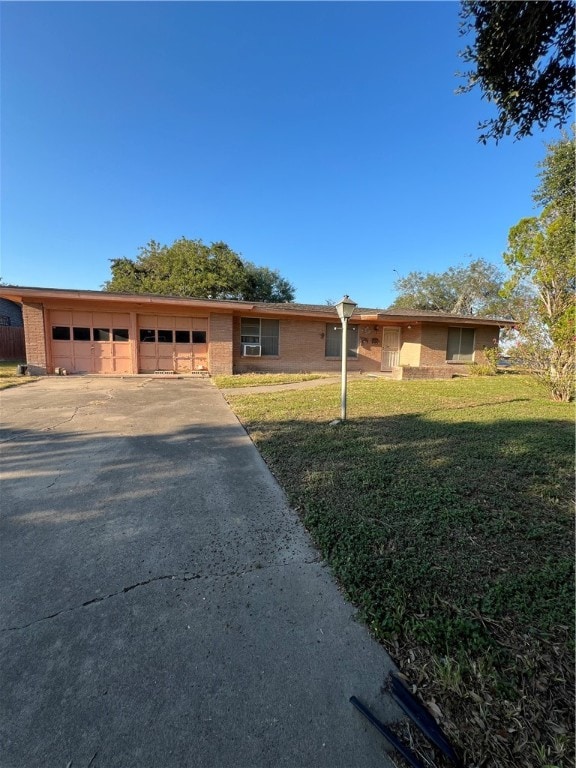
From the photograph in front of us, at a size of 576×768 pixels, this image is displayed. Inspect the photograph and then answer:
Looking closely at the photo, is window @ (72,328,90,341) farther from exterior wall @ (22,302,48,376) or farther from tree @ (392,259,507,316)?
tree @ (392,259,507,316)

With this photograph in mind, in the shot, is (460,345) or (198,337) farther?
(460,345)

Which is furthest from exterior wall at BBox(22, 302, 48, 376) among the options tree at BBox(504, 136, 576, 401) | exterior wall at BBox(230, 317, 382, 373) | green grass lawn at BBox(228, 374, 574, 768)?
tree at BBox(504, 136, 576, 401)

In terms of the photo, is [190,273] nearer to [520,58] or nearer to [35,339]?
[35,339]

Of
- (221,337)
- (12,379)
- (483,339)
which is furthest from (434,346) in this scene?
(12,379)

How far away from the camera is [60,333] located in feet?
43.3

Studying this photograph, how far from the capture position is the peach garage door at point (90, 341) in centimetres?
1318

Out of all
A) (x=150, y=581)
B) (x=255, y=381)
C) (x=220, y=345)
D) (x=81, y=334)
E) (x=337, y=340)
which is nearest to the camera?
(x=150, y=581)

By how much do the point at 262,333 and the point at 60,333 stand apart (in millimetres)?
7832

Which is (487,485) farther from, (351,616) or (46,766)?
(46,766)

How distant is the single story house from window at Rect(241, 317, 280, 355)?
0.04 m

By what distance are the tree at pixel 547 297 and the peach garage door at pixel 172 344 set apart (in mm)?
10966

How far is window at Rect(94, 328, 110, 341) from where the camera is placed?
44.4 feet

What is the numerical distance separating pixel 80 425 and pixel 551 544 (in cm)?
642

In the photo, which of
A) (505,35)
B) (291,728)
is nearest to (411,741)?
(291,728)
